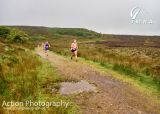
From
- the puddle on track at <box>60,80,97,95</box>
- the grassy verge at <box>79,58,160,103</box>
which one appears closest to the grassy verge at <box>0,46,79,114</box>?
the puddle on track at <box>60,80,97,95</box>

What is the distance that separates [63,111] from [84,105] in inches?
40.9

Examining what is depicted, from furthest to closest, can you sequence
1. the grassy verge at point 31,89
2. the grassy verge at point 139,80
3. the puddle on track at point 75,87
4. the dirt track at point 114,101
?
the grassy verge at point 139,80 → the puddle on track at point 75,87 → the dirt track at point 114,101 → the grassy verge at point 31,89

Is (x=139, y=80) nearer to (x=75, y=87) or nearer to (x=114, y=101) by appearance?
(x=75, y=87)

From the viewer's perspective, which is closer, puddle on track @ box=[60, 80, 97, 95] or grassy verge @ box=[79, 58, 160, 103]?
puddle on track @ box=[60, 80, 97, 95]

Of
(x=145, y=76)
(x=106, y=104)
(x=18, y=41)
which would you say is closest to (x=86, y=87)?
(x=106, y=104)

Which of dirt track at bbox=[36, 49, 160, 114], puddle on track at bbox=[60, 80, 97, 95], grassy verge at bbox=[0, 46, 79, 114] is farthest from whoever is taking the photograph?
puddle on track at bbox=[60, 80, 97, 95]

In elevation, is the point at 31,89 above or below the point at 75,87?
above

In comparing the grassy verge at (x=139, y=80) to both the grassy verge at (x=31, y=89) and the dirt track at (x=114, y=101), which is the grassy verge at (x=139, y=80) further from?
the grassy verge at (x=31, y=89)

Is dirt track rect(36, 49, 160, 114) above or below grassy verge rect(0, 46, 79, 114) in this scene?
below

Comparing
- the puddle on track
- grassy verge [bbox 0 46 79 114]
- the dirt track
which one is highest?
grassy verge [bbox 0 46 79 114]

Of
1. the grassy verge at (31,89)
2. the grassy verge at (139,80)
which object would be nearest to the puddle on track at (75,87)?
the grassy verge at (31,89)

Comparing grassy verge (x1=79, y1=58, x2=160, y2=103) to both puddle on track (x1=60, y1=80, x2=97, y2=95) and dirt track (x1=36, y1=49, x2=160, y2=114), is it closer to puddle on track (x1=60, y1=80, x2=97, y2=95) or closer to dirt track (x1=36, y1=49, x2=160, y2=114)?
dirt track (x1=36, y1=49, x2=160, y2=114)

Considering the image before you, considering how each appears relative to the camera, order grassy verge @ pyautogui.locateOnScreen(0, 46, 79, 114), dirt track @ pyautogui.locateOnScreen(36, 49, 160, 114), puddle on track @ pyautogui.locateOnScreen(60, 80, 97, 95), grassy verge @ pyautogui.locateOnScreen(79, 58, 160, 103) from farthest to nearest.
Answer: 1. grassy verge @ pyautogui.locateOnScreen(79, 58, 160, 103)
2. puddle on track @ pyautogui.locateOnScreen(60, 80, 97, 95)
3. dirt track @ pyautogui.locateOnScreen(36, 49, 160, 114)
4. grassy verge @ pyautogui.locateOnScreen(0, 46, 79, 114)

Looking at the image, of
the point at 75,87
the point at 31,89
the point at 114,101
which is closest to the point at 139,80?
the point at 75,87
